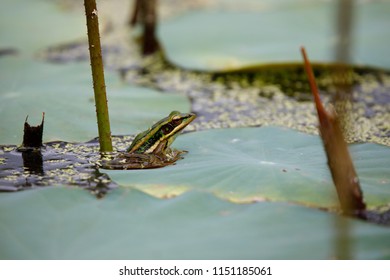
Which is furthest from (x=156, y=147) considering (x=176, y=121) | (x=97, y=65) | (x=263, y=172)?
(x=263, y=172)

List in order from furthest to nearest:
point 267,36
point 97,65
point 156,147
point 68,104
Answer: point 267,36 → point 68,104 → point 156,147 → point 97,65

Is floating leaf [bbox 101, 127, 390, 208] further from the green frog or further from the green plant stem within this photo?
the green plant stem

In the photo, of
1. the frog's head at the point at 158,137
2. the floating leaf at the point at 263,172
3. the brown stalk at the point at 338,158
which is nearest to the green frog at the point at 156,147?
the frog's head at the point at 158,137

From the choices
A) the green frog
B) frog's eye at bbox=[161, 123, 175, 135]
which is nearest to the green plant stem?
the green frog

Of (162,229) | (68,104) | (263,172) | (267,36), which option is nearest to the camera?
(162,229)

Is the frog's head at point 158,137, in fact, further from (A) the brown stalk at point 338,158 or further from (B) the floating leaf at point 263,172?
(A) the brown stalk at point 338,158

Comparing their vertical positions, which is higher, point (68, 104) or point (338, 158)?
point (68, 104)

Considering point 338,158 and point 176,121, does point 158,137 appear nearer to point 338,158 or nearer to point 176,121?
point 176,121

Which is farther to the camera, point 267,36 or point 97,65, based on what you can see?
point 267,36
